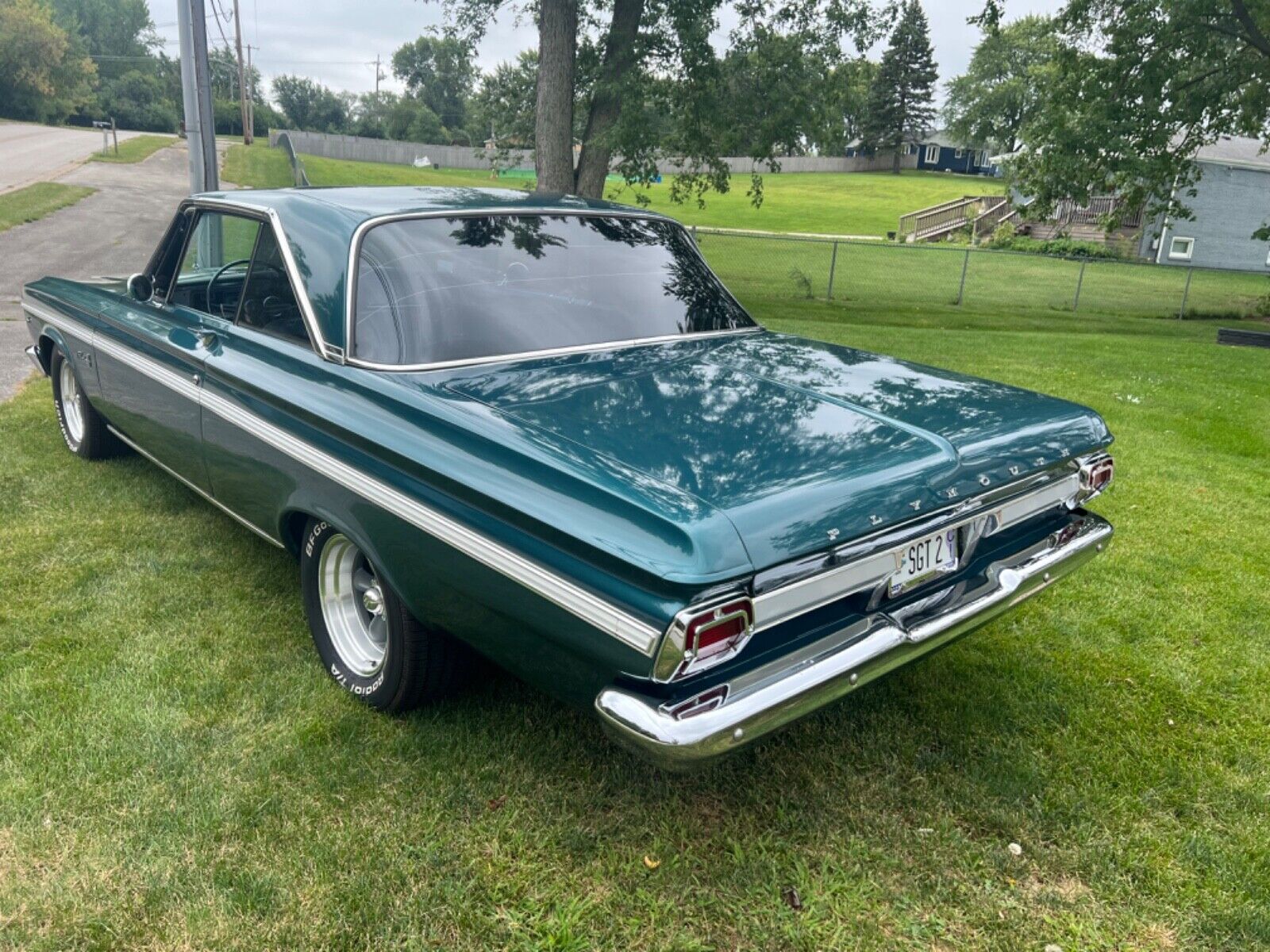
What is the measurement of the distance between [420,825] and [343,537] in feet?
3.22

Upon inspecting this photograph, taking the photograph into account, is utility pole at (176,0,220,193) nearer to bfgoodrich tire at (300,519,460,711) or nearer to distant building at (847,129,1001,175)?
bfgoodrich tire at (300,519,460,711)

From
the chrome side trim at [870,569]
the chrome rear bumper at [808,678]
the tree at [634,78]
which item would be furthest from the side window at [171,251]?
the tree at [634,78]

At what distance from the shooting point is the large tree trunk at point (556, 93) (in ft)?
36.6

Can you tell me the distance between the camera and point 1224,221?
28812 mm

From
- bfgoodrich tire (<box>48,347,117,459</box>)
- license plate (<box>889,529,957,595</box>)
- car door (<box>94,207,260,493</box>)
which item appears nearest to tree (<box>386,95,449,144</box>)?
bfgoodrich tire (<box>48,347,117,459</box>)

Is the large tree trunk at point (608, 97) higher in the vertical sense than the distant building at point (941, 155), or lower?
lower

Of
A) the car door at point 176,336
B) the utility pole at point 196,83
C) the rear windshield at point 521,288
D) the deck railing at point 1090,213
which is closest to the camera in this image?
the rear windshield at point 521,288

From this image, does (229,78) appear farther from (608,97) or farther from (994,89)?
(608,97)

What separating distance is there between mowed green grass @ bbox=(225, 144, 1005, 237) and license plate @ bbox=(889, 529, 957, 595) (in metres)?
19.6

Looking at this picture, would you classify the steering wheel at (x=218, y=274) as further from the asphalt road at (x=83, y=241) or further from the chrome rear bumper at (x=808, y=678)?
the asphalt road at (x=83, y=241)

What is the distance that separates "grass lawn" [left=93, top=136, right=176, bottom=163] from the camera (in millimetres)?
31422

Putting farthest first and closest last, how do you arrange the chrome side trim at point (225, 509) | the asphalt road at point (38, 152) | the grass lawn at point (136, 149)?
the grass lawn at point (136, 149) → the asphalt road at point (38, 152) → the chrome side trim at point (225, 509)

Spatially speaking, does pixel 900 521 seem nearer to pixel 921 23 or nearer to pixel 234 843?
pixel 234 843

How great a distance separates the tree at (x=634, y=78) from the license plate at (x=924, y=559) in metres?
9.04
